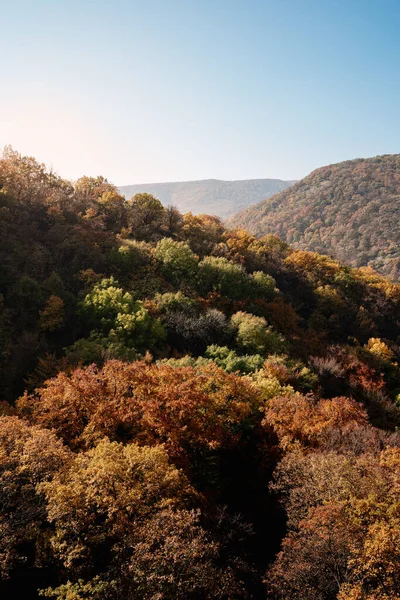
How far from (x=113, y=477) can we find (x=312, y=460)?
957 cm

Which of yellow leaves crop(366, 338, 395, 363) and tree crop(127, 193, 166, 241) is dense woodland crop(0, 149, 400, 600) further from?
tree crop(127, 193, 166, 241)

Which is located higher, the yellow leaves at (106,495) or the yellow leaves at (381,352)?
the yellow leaves at (106,495)

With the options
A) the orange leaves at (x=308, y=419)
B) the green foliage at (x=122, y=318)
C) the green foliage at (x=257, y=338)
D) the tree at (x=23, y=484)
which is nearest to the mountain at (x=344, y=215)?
the green foliage at (x=257, y=338)

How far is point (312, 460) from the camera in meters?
17.5

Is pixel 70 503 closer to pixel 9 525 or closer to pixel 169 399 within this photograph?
pixel 9 525

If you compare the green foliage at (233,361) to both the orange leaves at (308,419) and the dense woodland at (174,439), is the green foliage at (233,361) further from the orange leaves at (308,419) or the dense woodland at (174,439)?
the orange leaves at (308,419)

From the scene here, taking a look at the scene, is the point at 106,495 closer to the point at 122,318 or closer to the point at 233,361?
the point at 233,361

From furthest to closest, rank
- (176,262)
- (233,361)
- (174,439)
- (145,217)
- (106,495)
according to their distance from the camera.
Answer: (145,217) < (176,262) < (233,361) < (174,439) < (106,495)

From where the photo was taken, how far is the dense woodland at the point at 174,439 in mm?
12914

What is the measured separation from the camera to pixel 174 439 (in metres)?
19.4

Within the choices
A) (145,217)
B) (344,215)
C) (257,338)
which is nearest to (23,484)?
(257,338)

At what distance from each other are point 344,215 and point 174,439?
154662mm

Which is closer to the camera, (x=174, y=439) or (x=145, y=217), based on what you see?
(x=174, y=439)

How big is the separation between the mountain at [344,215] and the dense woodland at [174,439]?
92.3 meters
